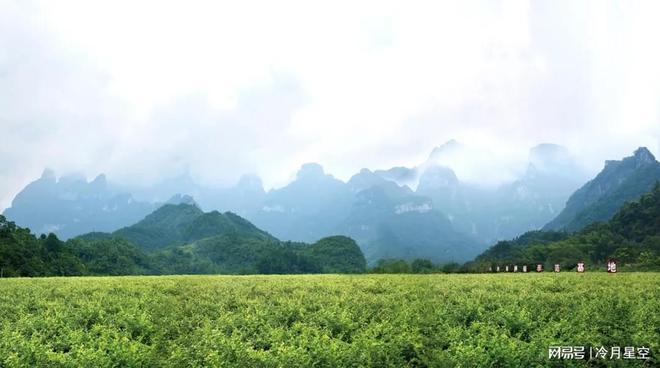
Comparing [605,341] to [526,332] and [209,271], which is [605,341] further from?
[209,271]

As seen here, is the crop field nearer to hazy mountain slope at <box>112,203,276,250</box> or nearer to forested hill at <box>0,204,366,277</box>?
forested hill at <box>0,204,366,277</box>

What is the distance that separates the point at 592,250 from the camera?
79000mm

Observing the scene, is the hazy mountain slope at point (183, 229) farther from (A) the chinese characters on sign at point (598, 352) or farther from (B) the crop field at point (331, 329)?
(A) the chinese characters on sign at point (598, 352)

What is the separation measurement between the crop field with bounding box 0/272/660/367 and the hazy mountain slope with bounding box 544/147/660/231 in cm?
14361

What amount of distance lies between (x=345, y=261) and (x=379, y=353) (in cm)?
11905

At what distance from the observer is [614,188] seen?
17362cm

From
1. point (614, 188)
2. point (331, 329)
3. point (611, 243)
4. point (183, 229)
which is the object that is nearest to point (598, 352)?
point (331, 329)

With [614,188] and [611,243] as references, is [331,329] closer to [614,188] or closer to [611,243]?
[611,243]

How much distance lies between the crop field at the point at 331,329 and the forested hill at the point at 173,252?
5030 centimetres

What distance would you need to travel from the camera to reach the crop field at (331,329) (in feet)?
27.8

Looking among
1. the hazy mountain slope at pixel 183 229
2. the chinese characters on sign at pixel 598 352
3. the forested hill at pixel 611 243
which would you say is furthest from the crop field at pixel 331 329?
the hazy mountain slope at pixel 183 229

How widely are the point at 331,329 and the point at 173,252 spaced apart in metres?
125

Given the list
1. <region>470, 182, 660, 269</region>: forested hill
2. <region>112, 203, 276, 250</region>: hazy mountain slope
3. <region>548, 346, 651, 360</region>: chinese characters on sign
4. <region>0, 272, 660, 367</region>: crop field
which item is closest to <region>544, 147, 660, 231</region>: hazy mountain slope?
<region>470, 182, 660, 269</region>: forested hill

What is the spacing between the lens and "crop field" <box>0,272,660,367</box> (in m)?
8.46
